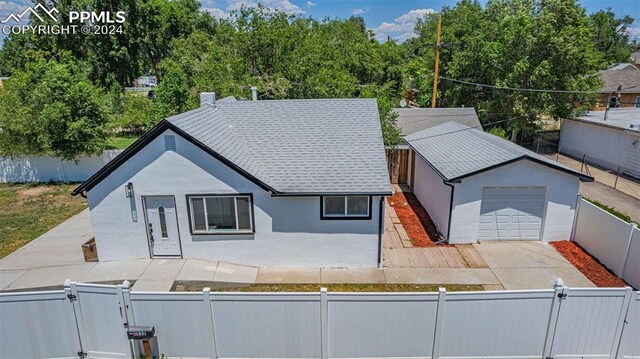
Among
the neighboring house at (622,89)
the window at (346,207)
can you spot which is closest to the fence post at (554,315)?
the window at (346,207)

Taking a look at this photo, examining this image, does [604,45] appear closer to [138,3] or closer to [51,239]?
[138,3]

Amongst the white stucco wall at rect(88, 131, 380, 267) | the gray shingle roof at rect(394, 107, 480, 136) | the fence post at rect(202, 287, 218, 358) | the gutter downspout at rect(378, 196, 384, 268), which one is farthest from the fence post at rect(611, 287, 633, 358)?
the gray shingle roof at rect(394, 107, 480, 136)

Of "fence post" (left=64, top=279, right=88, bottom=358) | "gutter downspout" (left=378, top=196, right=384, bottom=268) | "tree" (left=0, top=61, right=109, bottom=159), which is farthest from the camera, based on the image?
"tree" (left=0, top=61, right=109, bottom=159)

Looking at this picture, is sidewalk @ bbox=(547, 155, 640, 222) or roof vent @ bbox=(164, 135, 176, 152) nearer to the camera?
roof vent @ bbox=(164, 135, 176, 152)

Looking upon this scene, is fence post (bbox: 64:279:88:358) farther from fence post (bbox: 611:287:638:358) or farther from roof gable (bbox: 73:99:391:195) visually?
fence post (bbox: 611:287:638:358)

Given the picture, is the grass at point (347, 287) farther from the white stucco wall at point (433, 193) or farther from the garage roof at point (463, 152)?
the garage roof at point (463, 152)

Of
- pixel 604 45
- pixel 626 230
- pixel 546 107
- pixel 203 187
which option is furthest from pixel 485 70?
pixel 604 45
